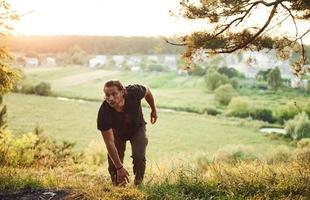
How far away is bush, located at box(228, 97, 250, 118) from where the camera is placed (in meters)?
64.8

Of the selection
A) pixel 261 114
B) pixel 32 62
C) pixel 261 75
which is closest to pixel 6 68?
pixel 261 114

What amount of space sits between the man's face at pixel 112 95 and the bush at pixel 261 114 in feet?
195

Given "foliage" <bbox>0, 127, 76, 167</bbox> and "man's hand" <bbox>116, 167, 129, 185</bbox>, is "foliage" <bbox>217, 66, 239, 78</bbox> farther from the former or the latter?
"man's hand" <bbox>116, 167, 129, 185</bbox>

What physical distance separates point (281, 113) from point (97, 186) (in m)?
57.6

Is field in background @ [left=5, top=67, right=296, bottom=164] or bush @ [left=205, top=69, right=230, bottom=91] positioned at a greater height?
bush @ [left=205, top=69, right=230, bottom=91]

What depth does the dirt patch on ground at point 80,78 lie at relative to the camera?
78.2m

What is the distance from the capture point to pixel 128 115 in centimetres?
579

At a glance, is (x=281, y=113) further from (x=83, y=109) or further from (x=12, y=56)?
(x=12, y=56)

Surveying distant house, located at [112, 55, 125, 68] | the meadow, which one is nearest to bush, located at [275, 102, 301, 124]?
the meadow

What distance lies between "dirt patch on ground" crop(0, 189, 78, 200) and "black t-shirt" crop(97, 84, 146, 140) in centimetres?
98

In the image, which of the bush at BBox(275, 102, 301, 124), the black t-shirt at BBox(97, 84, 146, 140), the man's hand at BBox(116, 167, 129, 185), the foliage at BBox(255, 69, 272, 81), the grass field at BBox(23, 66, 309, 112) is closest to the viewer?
the man's hand at BBox(116, 167, 129, 185)

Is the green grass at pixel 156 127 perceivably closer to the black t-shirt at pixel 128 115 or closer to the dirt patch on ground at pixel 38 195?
the black t-shirt at pixel 128 115

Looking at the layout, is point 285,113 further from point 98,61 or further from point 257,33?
point 257,33

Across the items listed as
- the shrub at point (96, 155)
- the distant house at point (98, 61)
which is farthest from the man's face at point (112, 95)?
the distant house at point (98, 61)
